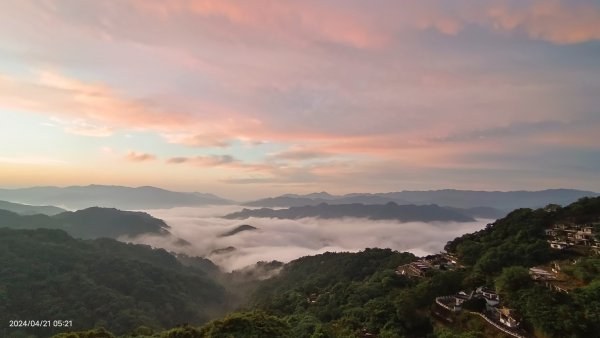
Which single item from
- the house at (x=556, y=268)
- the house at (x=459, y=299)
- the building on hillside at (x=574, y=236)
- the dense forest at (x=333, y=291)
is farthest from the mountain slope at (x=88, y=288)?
the building on hillside at (x=574, y=236)

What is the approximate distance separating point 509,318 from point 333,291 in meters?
28.8

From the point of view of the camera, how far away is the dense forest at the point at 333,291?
894 inches

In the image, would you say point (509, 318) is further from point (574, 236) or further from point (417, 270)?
point (574, 236)

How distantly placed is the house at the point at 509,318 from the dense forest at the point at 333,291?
18.1 inches

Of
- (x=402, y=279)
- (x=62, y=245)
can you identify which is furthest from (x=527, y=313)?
(x=62, y=245)

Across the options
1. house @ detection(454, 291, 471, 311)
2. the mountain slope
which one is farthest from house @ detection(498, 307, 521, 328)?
the mountain slope

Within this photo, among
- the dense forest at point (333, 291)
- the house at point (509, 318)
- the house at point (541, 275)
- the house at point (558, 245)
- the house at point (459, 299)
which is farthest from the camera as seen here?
the house at point (558, 245)

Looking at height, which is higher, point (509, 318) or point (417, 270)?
point (509, 318)

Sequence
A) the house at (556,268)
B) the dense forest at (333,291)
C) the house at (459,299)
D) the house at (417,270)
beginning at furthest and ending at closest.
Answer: the house at (417,270) < the house at (556,268) < the house at (459,299) < the dense forest at (333,291)

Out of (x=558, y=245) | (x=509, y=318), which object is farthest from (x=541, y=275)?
(x=558, y=245)

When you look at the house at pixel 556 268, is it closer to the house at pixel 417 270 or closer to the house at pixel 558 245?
the house at pixel 558 245

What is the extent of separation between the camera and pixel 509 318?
2348 centimetres

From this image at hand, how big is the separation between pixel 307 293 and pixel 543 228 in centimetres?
3385

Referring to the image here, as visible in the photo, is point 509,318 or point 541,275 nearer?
point 509,318
